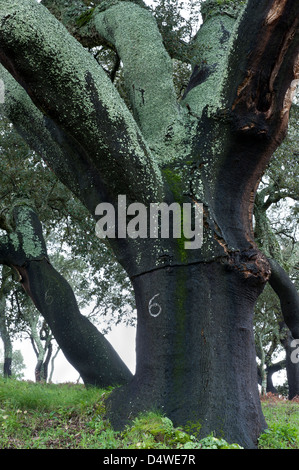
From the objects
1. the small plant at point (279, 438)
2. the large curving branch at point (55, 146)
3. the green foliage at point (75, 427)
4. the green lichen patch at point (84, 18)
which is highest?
the green lichen patch at point (84, 18)

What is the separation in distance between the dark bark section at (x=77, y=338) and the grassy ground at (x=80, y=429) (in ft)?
0.97

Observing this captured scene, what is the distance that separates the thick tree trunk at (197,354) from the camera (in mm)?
3719

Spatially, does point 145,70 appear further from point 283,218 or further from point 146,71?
point 283,218

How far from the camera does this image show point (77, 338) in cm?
507

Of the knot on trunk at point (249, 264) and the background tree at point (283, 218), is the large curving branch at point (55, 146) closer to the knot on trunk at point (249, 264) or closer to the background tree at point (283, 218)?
the knot on trunk at point (249, 264)

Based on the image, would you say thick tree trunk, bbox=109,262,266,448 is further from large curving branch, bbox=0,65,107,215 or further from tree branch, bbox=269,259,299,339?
tree branch, bbox=269,259,299,339

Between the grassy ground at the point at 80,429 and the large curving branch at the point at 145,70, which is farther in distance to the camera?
the large curving branch at the point at 145,70

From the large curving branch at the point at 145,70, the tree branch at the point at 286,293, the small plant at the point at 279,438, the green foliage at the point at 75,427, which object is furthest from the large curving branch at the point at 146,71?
the tree branch at the point at 286,293

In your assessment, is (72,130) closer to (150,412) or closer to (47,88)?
(47,88)

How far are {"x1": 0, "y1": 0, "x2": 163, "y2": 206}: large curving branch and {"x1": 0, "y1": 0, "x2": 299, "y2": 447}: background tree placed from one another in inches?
0.5

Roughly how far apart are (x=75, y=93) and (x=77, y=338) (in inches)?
112

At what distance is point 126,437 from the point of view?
3.58m

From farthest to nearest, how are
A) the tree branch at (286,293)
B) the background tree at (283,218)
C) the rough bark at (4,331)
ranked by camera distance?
the rough bark at (4,331)
the background tree at (283,218)
the tree branch at (286,293)

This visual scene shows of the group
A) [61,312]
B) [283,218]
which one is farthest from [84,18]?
[283,218]
